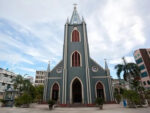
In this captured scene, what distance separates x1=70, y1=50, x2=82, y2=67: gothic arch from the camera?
20.3 metres

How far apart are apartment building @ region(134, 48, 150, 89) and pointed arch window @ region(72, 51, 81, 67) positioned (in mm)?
20743

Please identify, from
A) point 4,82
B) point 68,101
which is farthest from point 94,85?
point 4,82

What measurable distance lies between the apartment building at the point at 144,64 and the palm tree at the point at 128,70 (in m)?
11.1

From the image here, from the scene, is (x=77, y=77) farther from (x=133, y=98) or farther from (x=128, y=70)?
(x=128, y=70)

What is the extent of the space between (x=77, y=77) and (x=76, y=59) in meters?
4.04

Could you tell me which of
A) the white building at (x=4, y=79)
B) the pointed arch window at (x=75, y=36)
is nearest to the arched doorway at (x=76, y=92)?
the pointed arch window at (x=75, y=36)

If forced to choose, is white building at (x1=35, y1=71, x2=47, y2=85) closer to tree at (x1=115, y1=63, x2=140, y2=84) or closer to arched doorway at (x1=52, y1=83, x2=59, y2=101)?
arched doorway at (x1=52, y1=83, x2=59, y2=101)

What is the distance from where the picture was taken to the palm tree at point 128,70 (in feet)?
62.4

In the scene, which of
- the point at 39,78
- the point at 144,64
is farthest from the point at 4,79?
the point at 144,64

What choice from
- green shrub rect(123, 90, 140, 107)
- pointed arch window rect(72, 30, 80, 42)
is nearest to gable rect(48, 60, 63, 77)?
pointed arch window rect(72, 30, 80, 42)

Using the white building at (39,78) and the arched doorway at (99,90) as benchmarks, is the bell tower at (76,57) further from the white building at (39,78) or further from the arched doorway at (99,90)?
the white building at (39,78)

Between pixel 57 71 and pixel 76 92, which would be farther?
pixel 57 71

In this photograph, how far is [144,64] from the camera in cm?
2764

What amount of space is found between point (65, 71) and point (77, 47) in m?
6.34
